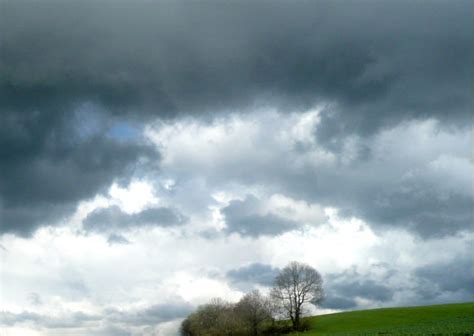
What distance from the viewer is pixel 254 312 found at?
114m

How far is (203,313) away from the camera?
13800 centimetres

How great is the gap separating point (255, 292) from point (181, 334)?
133 feet

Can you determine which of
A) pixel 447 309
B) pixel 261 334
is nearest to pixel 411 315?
pixel 447 309

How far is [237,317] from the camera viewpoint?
11669cm

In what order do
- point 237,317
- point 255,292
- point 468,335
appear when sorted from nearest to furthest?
point 468,335 → point 237,317 → point 255,292

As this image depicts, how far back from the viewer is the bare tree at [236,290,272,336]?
372 feet

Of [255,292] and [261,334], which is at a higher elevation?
[255,292]

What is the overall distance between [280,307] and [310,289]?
835 cm

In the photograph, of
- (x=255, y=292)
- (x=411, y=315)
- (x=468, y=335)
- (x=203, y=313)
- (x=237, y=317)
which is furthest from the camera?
(x=203, y=313)

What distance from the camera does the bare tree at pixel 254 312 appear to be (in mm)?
113312

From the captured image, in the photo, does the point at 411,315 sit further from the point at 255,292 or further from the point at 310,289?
the point at 255,292

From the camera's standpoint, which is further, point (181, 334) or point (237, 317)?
point (181, 334)

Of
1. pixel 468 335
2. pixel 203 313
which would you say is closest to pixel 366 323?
pixel 203 313

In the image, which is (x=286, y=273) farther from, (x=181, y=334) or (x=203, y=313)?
(x=181, y=334)
